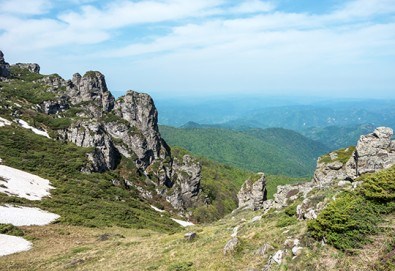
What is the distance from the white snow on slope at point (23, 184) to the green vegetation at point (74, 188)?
263cm

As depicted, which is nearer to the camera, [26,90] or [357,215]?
[357,215]

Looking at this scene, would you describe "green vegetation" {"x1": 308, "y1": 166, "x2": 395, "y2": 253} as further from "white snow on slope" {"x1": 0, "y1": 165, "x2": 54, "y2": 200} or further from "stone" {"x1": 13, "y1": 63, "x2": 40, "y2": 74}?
"stone" {"x1": 13, "y1": 63, "x2": 40, "y2": 74}

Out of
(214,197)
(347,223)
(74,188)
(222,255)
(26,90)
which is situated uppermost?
(26,90)

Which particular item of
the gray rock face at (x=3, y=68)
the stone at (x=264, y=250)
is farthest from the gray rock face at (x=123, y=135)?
the stone at (x=264, y=250)

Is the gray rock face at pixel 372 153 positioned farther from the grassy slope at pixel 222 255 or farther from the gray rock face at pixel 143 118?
the gray rock face at pixel 143 118

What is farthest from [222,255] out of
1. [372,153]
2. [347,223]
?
[372,153]

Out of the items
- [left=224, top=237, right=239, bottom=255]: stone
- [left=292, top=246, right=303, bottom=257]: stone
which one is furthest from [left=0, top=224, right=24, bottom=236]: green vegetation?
[left=292, top=246, right=303, bottom=257]: stone

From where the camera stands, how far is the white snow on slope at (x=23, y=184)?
214ft

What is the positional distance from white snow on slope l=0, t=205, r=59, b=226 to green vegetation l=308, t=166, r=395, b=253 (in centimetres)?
4720

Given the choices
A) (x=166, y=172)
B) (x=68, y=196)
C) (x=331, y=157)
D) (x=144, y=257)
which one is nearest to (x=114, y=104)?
(x=166, y=172)

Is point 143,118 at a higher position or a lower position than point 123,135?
higher

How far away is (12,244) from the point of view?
40.7m

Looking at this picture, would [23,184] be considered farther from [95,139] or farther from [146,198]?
[146,198]

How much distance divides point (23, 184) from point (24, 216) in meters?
20.4
